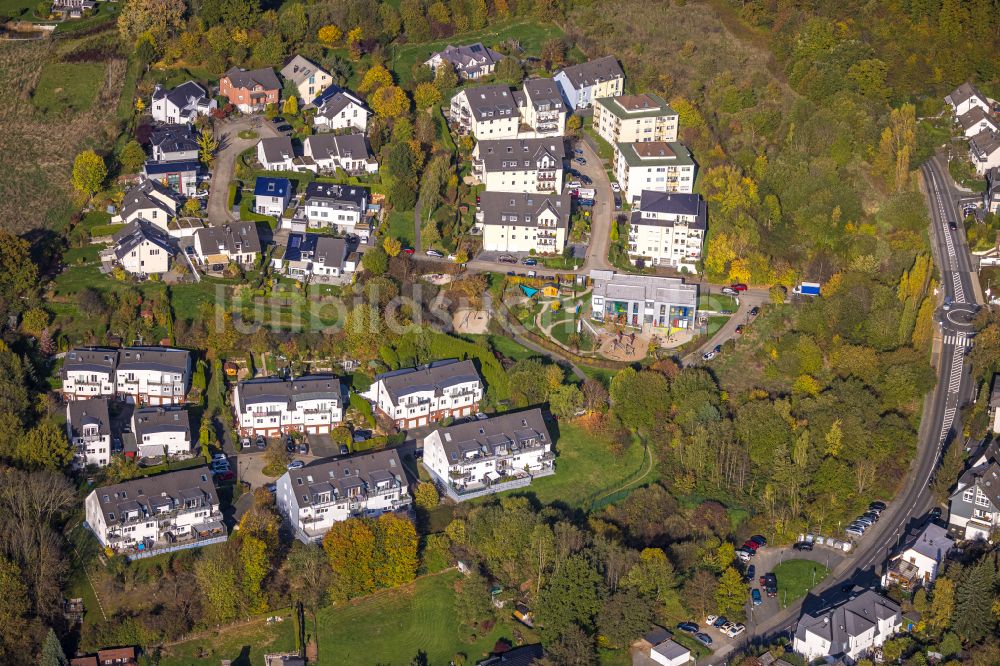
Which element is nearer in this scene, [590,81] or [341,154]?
[341,154]

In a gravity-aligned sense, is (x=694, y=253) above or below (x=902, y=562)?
above

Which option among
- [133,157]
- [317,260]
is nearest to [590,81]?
[317,260]

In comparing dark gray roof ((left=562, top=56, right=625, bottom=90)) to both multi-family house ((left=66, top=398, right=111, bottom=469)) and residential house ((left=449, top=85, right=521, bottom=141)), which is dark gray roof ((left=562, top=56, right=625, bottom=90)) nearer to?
residential house ((left=449, top=85, right=521, bottom=141))

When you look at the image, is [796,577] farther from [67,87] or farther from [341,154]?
[67,87]

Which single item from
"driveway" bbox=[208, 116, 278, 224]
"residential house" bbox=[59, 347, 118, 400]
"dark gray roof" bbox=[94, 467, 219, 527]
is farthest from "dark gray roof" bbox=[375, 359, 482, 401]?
"driveway" bbox=[208, 116, 278, 224]

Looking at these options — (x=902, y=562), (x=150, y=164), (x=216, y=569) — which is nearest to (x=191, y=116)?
(x=150, y=164)

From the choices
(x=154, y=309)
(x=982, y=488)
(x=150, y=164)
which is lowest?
(x=982, y=488)

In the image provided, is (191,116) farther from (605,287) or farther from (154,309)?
(605,287)
